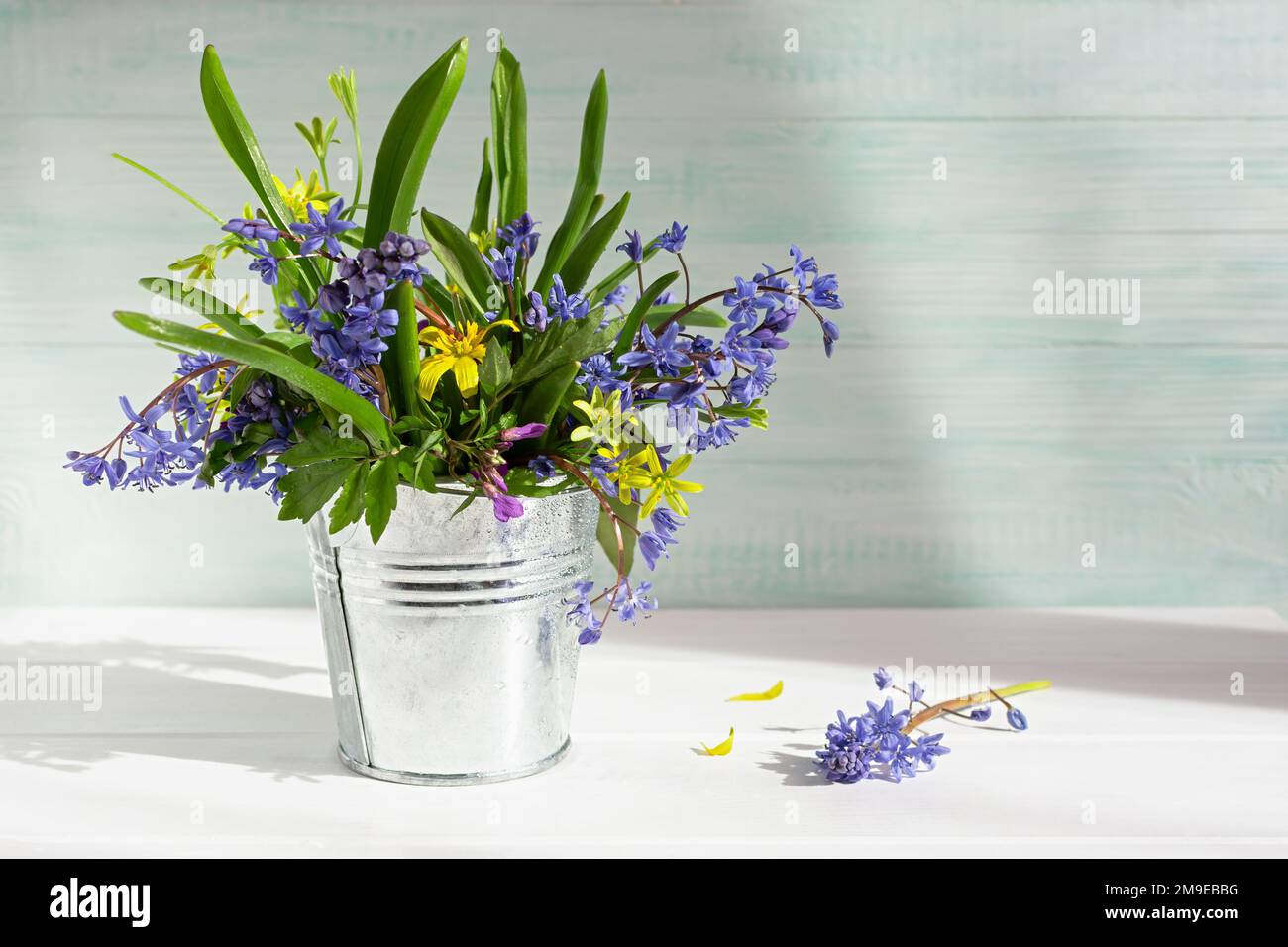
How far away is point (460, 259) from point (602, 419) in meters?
0.13

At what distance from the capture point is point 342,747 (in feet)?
2.36

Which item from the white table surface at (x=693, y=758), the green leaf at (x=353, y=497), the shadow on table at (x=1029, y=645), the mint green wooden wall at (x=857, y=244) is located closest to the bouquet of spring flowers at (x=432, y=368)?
the green leaf at (x=353, y=497)

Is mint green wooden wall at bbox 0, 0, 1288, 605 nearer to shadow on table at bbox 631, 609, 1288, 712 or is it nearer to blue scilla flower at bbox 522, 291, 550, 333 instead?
shadow on table at bbox 631, 609, 1288, 712

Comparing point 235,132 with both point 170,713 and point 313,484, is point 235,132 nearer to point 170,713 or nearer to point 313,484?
point 313,484

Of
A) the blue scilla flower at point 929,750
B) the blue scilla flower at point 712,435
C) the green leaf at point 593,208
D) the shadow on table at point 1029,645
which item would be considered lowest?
the shadow on table at point 1029,645

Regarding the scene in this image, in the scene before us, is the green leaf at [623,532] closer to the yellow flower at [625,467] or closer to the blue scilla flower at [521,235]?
the yellow flower at [625,467]

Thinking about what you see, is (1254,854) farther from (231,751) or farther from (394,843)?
(231,751)

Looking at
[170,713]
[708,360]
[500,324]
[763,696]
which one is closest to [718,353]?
[708,360]

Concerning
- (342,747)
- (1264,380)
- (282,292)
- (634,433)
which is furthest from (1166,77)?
(342,747)

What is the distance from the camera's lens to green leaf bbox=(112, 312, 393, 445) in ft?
1.62

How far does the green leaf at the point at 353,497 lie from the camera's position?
0.58 metres

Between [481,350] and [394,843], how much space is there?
261mm

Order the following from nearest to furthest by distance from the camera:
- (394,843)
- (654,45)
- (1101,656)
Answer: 1. (394,843)
2. (1101,656)
3. (654,45)

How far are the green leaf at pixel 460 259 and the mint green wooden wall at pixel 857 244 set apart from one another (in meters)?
0.49
